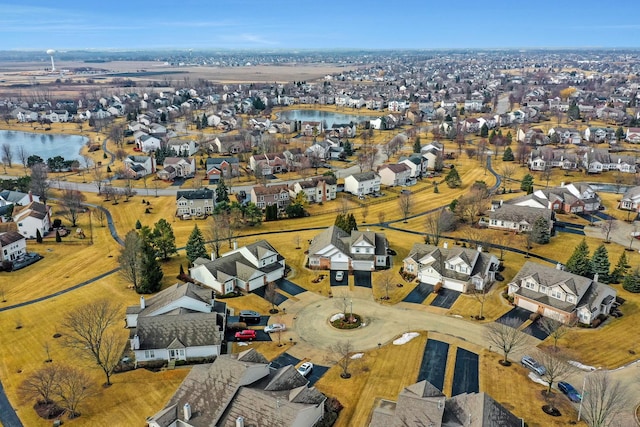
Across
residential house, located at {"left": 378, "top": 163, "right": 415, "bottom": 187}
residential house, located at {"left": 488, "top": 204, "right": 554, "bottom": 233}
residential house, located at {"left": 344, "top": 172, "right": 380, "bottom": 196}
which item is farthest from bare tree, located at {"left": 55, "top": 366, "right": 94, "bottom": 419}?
residential house, located at {"left": 378, "top": 163, "right": 415, "bottom": 187}

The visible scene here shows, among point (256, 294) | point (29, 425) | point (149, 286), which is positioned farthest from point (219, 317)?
point (29, 425)

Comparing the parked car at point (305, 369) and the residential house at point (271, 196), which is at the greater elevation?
the residential house at point (271, 196)

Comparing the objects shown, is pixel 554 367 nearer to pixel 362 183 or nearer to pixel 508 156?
pixel 362 183

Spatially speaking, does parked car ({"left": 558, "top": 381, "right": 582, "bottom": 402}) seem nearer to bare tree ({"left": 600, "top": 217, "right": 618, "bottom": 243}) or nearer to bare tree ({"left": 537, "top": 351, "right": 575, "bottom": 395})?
bare tree ({"left": 537, "top": 351, "right": 575, "bottom": 395})

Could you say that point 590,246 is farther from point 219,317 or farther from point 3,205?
point 3,205

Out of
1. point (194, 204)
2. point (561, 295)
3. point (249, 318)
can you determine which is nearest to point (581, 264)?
point (561, 295)

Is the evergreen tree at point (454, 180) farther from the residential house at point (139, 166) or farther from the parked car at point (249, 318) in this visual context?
the residential house at point (139, 166)

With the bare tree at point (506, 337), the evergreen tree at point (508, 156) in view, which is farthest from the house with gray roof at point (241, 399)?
the evergreen tree at point (508, 156)
